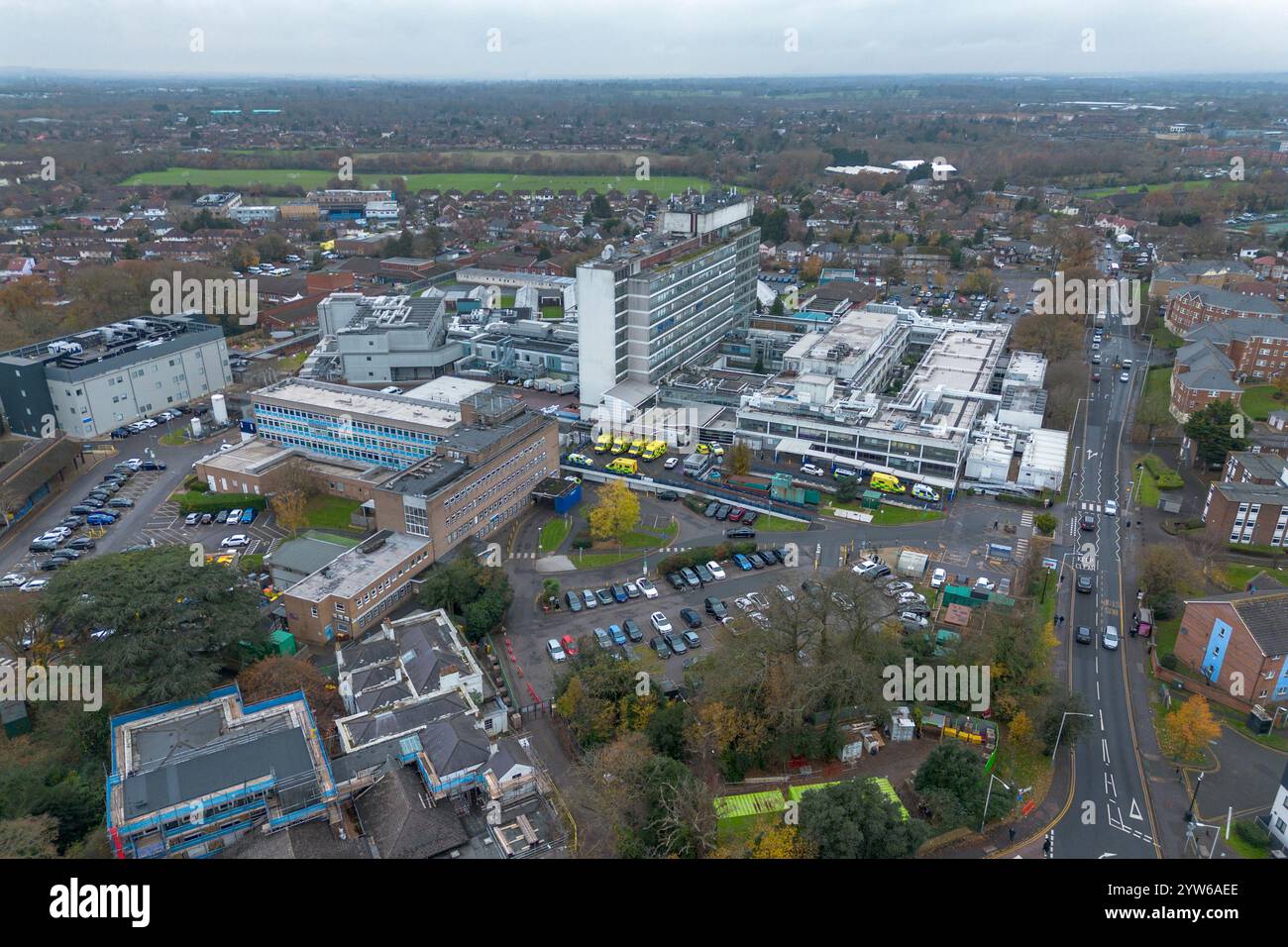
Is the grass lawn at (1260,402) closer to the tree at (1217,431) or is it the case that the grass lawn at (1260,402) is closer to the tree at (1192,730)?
the tree at (1217,431)

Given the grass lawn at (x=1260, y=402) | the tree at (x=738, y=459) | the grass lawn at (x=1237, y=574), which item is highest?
the grass lawn at (x=1260, y=402)

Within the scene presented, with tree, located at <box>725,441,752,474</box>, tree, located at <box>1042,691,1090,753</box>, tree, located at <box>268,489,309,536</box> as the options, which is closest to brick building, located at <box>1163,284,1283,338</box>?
tree, located at <box>725,441,752,474</box>

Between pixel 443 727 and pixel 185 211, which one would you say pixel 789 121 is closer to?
pixel 185 211

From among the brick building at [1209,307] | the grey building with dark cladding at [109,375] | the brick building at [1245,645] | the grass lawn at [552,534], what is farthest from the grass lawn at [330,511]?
the brick building at [1209,307]

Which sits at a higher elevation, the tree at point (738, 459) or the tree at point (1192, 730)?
the tree at point (738, 459)

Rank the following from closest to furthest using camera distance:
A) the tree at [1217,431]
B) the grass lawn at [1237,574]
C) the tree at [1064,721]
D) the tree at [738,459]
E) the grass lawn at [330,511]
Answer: the tree at [1064,721]
the grass lawn at [1237,574]
the grass lawn at [330,511]
the tree at [1217,431]
the tree at [738,459]

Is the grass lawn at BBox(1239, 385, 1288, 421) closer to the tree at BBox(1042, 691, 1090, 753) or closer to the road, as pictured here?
the road

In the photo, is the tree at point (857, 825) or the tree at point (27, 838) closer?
the tree at point (27, 838)
